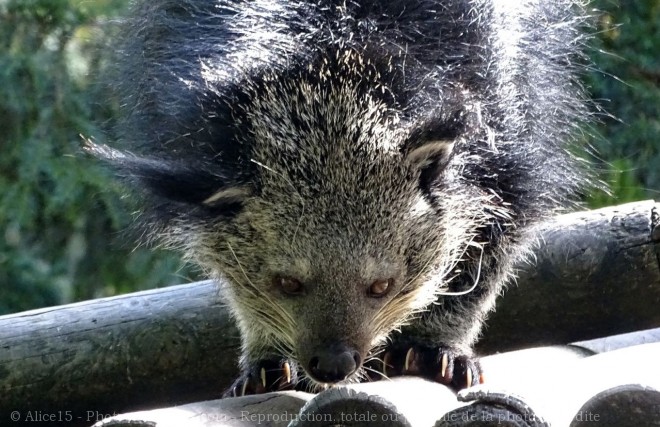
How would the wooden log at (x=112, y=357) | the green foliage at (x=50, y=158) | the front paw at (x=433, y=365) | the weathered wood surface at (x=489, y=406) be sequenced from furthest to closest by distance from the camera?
the green foliage at (x=50, y=158) → the wooden log at (x=112, y=357) → the front paw at (x=433, y=365) → the weathered wood surface at (x=489, y=406)

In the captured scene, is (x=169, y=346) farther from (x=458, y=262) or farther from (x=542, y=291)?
(x=542, y=291)

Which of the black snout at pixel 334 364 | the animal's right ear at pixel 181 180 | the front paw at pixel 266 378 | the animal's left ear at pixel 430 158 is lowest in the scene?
the front paw at pixel 266 378

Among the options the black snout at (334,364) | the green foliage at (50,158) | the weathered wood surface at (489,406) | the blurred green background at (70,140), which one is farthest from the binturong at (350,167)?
the green foliage at (50,158)

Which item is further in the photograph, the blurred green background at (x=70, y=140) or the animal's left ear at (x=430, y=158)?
the blurred green background at (x=70, y=140)

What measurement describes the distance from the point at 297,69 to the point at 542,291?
99cm

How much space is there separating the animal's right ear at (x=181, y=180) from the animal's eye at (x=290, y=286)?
223 millimetres

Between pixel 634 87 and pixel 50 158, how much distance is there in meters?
2.64

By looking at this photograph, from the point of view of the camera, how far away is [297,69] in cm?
260

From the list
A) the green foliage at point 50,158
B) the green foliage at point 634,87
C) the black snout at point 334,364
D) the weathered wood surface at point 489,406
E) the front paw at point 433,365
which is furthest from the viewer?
the green foliage at point 50,158

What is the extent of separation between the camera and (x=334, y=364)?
239 centimetres

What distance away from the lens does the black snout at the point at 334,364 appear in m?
2.39

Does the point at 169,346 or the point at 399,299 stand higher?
the point at 399,299

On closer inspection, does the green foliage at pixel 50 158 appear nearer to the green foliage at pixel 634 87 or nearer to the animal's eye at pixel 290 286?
the green foliage at pixel 634 87

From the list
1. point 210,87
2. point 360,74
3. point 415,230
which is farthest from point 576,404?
point 210,87
